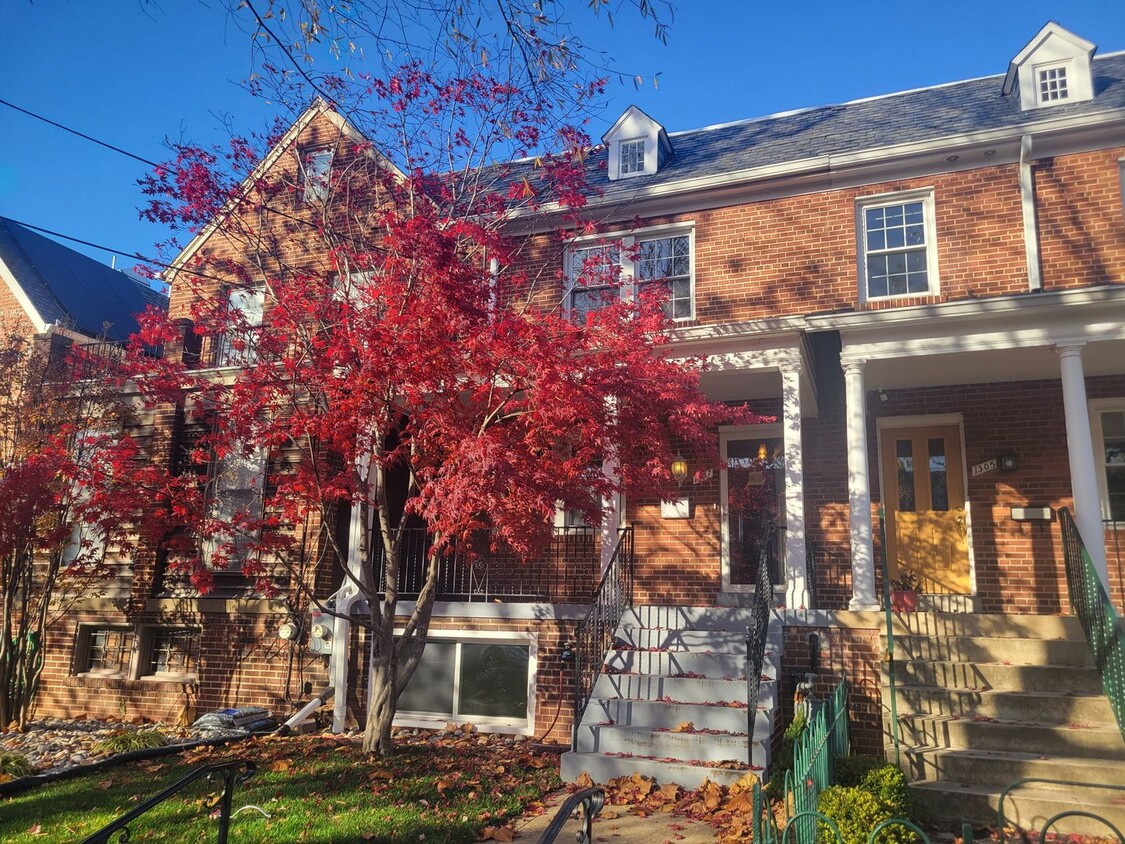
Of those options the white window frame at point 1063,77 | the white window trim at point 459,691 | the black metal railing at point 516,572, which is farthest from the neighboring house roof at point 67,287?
the white window frame at point 1063,77

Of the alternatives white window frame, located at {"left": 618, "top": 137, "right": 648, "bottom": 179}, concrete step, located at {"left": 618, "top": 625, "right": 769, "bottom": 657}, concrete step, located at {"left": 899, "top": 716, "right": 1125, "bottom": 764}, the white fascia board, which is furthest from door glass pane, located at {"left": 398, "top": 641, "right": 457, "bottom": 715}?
the white fascia board

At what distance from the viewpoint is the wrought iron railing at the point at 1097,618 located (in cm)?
703

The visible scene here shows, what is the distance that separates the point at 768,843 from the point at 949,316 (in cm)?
723

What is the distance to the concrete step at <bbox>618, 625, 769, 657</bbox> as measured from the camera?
31.2ft

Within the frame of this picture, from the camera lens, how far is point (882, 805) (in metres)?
5.25

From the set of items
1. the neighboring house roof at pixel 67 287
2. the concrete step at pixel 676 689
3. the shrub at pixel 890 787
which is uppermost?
the neighboring house roof at pixel 67 287

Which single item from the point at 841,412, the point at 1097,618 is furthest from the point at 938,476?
the point at 1097,618

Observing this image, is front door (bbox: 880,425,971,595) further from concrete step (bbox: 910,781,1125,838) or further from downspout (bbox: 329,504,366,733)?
downspout (bbox: 329,504,366,733)

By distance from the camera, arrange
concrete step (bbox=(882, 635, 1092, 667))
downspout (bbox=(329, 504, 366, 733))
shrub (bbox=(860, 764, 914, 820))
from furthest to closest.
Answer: downspout (bbox=(329, 504, 366, 733)) < concrete step (bbox=(882, 635, 1092, 667)) < shrub (bbox=(860, 764, 914, 820))

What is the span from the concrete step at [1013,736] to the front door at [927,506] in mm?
3761

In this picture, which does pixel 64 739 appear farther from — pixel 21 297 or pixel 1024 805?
pixel 1024 805

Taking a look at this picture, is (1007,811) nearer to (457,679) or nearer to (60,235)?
(457,679)

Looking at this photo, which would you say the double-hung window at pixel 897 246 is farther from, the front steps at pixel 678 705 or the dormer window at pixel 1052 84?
the front steps at pixel 678 705

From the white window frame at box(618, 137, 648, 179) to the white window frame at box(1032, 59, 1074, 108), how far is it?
5.55 m
